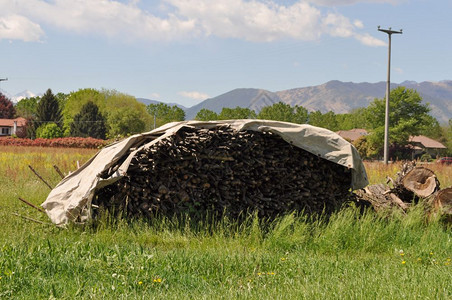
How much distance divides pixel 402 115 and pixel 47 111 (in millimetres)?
52507

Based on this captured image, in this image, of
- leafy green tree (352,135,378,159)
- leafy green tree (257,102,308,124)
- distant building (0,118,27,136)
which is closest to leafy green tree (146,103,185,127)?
leafy green tree (257,102,308,124)

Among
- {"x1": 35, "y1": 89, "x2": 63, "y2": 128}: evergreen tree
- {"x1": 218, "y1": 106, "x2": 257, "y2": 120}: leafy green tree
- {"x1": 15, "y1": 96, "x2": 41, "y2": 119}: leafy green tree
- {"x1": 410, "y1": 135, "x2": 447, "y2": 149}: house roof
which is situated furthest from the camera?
{"x1": 15, "y1": 96, "x2": 41, "y2": 119}: leafy green tree

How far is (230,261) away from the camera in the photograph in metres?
5.84

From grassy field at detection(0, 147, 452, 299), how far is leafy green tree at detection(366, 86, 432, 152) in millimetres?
50364

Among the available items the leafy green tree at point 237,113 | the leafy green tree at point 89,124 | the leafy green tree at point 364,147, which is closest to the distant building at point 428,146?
the leafy green tree at point 364,147

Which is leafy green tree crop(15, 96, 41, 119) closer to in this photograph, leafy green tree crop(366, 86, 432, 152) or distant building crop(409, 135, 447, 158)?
distant building crop(409, 135, 447, 158)

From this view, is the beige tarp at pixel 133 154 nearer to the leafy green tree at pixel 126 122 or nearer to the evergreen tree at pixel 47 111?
the leafy green tree at pixel 126 122

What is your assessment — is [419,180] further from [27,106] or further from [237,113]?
[27,106]

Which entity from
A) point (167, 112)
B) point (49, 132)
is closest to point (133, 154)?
point (49, 132)

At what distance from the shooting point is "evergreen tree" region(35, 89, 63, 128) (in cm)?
7456

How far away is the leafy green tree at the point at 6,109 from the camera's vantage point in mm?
107625

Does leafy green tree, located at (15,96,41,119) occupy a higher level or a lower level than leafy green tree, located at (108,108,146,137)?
higher

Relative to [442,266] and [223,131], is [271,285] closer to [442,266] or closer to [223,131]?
[442,266]

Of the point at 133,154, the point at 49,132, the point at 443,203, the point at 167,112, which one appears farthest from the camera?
the point at 167,112
